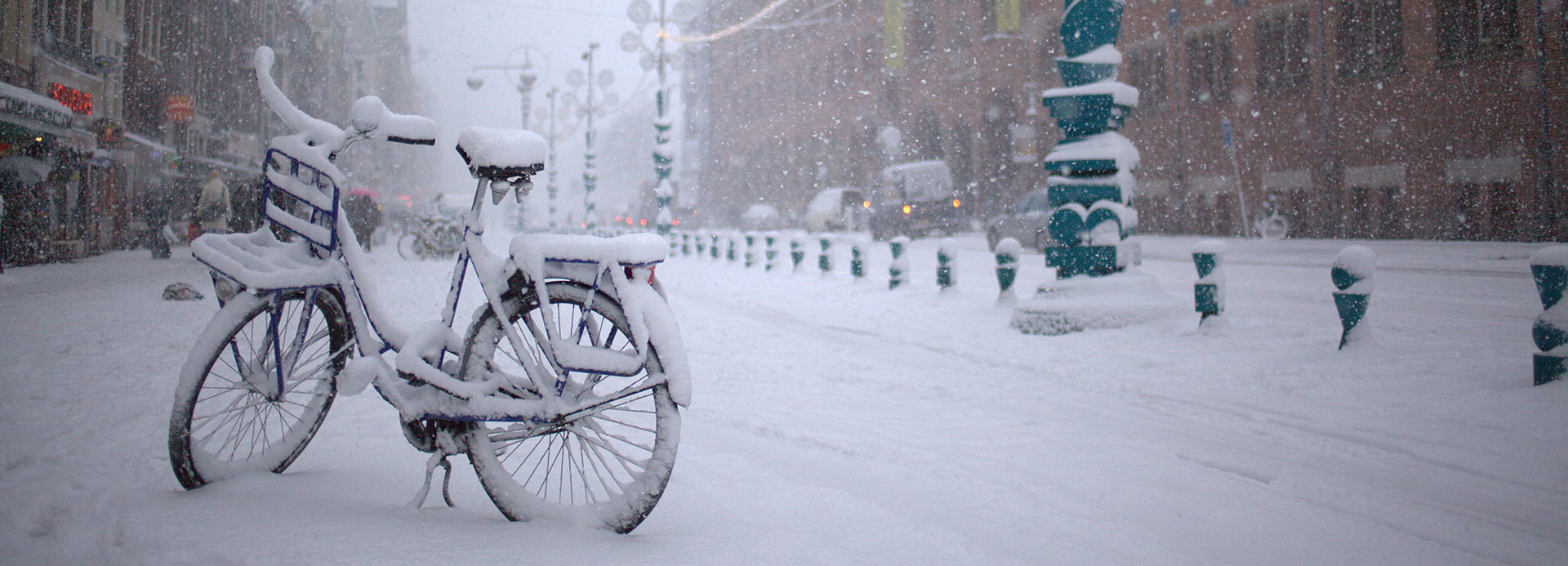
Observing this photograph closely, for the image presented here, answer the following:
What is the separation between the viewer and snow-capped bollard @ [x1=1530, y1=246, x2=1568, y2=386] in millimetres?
4254

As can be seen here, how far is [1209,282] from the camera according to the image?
20.8 ft

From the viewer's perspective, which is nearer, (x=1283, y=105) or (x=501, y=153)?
(x=501, y=153)

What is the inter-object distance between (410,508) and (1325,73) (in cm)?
2267

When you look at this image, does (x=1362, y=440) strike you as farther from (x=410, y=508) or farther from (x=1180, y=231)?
(x=1180, y=231)

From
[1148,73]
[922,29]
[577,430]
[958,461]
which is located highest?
[922,29]

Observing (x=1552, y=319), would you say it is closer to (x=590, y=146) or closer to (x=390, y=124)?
(x=390, y=124)

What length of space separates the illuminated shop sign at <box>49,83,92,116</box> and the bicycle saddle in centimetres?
1721

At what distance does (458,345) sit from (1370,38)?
73.0 feet

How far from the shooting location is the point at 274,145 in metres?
2.81

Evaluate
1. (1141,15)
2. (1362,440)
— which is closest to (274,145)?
(1362,440)

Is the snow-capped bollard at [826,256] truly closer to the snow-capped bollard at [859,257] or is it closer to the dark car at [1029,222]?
the snow-capped bollard at [859,257]

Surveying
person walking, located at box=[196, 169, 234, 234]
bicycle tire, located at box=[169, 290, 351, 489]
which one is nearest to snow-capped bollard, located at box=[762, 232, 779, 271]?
person walking, located at box=[196, 169, 234, 234]

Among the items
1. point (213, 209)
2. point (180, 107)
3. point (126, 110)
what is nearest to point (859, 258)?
point (213, 209)

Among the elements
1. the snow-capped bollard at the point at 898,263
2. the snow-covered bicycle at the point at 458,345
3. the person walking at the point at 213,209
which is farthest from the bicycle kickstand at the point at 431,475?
the person walking at the point at 213,209
